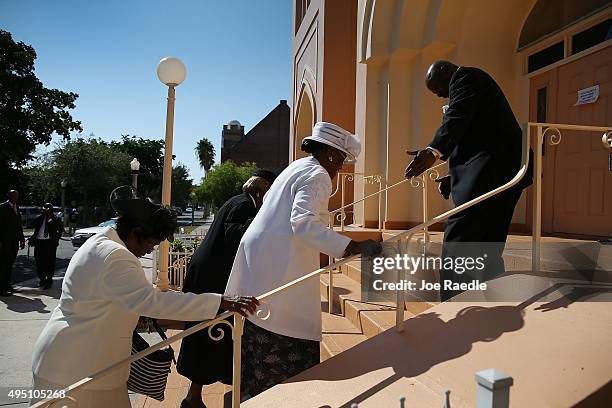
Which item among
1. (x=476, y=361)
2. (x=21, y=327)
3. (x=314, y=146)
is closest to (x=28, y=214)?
(x=21, y=327)

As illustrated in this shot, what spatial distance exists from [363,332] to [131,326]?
205cm

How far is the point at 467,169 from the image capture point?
2617 millimetres

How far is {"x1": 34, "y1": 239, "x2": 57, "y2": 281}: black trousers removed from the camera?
30.2 ft

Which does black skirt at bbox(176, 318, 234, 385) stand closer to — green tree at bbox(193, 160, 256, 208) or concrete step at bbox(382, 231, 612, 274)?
concrete step at bbox(382, 231, 612, 274)

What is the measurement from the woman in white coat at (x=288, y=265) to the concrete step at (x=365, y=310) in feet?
3.50

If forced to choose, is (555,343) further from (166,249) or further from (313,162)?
(166,249)

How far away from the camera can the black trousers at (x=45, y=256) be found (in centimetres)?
921

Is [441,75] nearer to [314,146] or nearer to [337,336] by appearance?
[314,146]

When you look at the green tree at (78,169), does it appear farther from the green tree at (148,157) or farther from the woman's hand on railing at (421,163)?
the woman's hand on railing at (421,163)

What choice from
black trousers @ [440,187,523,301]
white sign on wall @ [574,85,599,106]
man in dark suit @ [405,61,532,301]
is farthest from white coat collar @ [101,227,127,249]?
white sign on wall @ [574,85,599,106]

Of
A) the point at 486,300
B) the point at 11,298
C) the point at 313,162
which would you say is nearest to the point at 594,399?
the point at 486,300

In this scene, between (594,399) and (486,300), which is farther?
(486,300)

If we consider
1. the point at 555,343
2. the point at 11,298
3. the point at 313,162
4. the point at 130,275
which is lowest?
the point at 11,298

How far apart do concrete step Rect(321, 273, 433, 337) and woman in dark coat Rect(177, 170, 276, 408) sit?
3.70ft
